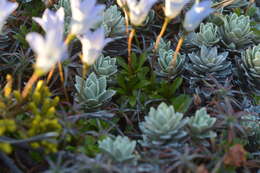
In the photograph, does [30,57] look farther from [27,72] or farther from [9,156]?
[9,156]

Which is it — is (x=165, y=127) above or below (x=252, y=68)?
below

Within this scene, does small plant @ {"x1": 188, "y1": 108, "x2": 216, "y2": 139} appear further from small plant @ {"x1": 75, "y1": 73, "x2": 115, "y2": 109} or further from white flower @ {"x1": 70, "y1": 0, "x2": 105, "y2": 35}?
white flower @ {"x1": 70, "y1": 0, "x2": 105, "y2": 35}

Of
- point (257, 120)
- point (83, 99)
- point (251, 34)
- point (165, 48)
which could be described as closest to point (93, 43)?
point (83, 99)

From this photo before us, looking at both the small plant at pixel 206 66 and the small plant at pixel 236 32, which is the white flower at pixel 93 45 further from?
the small plant at pixel 236 32

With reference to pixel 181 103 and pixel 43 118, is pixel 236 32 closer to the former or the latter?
pixel 181 103

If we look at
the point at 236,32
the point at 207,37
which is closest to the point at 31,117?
the point at 207,37
